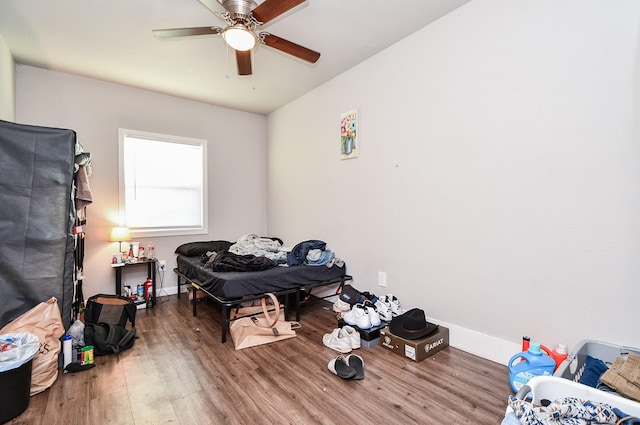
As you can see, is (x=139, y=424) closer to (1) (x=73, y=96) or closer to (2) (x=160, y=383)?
(2) (x=160, y=383)

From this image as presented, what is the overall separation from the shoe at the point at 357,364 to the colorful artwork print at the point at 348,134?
2.03 meters

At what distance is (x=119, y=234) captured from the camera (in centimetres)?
347

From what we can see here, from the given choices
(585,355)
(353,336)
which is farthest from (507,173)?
(353,336)

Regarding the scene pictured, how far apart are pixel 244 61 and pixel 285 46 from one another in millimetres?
383

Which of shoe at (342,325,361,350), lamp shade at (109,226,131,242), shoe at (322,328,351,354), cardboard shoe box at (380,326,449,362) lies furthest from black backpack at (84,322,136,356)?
cardboard shoe box at (380,326,449,362)

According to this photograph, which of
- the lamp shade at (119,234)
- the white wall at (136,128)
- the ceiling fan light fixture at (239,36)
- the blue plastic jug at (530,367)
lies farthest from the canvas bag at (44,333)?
the blue plastic jug at (530,367)

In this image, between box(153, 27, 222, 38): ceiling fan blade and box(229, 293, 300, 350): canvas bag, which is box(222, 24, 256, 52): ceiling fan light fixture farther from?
box(229, 293, 300, 350): canvas bag

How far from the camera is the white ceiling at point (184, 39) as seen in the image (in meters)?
2.35

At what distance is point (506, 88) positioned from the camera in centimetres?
215

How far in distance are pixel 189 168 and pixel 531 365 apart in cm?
427

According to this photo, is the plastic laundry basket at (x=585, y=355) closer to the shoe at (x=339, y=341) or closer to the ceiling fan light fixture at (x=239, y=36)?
the shoe at (x=339, y=341)

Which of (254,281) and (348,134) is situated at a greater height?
(348,134)

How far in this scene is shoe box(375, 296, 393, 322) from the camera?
272 centimetres

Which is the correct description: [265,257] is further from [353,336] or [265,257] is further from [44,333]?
[44,333]
